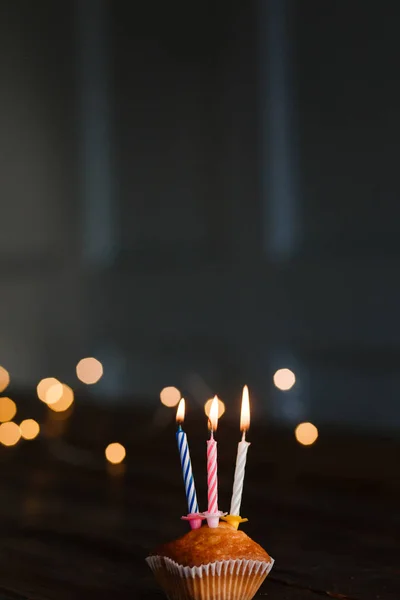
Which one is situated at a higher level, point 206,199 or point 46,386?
point 206,199

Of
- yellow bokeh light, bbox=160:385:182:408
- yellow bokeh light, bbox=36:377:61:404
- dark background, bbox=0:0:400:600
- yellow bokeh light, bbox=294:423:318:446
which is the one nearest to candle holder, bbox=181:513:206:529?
dark background, bbox=0:0:400:600

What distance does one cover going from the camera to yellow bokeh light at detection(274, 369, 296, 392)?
2.48m

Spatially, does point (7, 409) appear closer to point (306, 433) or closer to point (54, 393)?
point (54, 393)

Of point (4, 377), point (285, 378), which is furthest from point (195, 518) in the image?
point (4, 377)

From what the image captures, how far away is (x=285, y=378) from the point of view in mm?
2480

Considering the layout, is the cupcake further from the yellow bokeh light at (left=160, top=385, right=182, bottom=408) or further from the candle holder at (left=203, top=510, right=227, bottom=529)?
the yellow bokeh light at (left=160, top=385, right=182, bottom=408)

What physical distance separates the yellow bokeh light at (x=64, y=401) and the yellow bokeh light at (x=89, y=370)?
71 millimetres

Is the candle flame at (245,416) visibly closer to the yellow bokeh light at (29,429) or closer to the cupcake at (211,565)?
the cupcake at (211,565)

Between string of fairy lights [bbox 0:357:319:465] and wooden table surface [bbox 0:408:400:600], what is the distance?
0.03m

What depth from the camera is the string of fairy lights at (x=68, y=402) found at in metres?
1.76

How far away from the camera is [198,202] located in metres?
2.67

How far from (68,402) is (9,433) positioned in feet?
2.09

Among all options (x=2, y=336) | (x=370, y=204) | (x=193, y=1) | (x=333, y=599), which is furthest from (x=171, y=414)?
(x=333, y=599)

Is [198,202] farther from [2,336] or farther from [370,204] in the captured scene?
[2,336]
